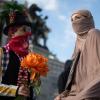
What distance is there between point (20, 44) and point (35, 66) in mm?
611

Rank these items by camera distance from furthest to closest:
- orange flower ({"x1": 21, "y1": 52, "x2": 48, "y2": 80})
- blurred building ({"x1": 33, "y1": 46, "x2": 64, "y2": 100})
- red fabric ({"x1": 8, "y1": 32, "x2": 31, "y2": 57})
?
blurred building ({"x1": 33, "y1": 46, "x2": 64, "y2": 100}), red fabric ({"x1": 8, "y1": 32, "x2": 31, "y2": 57}), orange flower ({"x1": 21, "y1": 52, "x2": 48, "y2": 80})

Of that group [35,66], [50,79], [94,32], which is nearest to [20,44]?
[35,66]

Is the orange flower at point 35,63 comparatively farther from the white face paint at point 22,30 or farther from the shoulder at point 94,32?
the shoulder at point 94,32

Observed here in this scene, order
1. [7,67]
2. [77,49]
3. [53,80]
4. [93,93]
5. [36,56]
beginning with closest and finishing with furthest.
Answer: [93,93]
[77,49]
[36,56]
[7,67]
[53,80]

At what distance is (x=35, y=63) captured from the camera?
15.0 ft

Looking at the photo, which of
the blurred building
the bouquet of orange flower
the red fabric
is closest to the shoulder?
the bouquet of orange flower

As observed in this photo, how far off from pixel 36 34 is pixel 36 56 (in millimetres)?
39365

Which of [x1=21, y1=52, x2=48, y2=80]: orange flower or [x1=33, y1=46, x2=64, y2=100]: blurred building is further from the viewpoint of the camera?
[x1=33, y1=46, x2=64, y2=100]: blurred building

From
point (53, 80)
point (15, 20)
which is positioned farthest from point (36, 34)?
point (15, 20)

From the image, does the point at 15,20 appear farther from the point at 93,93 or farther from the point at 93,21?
the point at 93,93

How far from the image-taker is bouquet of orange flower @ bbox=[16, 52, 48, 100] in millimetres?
4562

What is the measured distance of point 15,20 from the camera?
534 cm

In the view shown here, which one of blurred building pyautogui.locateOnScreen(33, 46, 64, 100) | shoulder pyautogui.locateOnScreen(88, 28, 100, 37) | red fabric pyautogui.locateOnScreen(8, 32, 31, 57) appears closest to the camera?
shoulder pyautogui.locateOnScreen(88, 28, 100, 37)

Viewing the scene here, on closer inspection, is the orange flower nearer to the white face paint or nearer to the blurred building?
the white face paint
